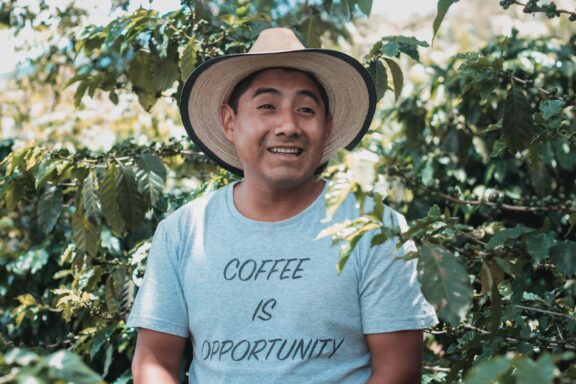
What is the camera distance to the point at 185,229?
101 inches

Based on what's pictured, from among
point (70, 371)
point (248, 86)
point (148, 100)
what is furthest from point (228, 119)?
point (70, 371)

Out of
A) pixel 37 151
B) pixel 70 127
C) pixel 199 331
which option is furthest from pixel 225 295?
pixel 70 127

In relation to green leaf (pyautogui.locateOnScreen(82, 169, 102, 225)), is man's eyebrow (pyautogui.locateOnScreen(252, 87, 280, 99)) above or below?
above

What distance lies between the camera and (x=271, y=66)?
252 cm

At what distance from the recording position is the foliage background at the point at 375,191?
177 cm

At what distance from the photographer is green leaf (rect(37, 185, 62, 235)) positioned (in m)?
3.25

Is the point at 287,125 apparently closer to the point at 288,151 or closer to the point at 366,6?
the point at 288,151

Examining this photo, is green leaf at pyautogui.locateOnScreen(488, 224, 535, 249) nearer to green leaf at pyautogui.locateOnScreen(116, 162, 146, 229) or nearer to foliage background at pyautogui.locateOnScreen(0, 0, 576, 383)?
foliage background at pyautogui.locateOnScreen(0, 0, 576, 383)

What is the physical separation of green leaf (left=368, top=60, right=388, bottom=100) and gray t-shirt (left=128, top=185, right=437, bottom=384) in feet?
1.96

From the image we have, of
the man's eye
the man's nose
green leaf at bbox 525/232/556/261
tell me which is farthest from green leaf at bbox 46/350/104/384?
the man's eye

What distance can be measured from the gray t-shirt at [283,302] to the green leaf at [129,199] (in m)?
0.58

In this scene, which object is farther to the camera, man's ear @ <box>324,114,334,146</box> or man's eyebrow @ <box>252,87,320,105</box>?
man's ear @ <box>324,114,334,146</box>

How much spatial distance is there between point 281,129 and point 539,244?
2.62ft

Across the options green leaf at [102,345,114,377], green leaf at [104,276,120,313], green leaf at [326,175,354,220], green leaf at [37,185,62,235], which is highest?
green leaf at [326,175,354,220]
